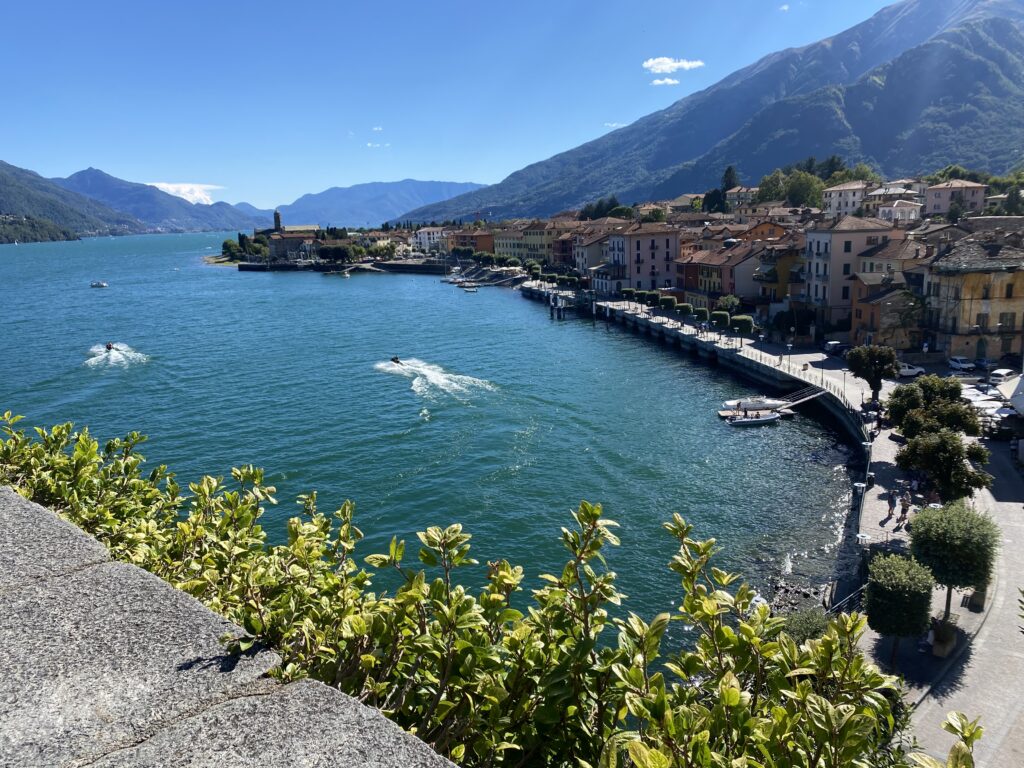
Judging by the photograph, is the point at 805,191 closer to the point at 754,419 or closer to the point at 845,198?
the point at 845,198

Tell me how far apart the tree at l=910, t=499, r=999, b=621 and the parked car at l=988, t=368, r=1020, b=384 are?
1060 inches

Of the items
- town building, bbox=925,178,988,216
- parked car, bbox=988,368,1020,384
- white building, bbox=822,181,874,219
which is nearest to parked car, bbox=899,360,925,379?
parked car, bbox=988,368,1020,384

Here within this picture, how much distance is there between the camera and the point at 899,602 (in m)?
16.7

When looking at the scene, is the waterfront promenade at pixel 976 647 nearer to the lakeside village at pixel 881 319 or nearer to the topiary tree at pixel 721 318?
the lakeside village at pixel 881 319

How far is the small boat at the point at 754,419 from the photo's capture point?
40344 millimetres

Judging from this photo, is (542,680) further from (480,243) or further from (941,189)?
(480,243)

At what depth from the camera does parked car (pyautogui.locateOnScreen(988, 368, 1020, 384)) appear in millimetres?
39994

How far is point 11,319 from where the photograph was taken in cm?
8556

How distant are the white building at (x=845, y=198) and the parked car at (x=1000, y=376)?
8057 cm

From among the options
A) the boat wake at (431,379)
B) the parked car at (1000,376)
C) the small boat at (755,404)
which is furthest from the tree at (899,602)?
the boat wake at (431,379)

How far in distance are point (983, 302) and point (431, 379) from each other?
39.0m

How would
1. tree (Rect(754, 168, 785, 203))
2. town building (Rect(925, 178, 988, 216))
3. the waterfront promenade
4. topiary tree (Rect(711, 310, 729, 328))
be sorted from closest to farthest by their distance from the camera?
the waterfront promenade → topiary tree (Rect(711, 310, 729, 328)) → town building (Rect(925, 178, 988, 216)) → tree (Rect(754, 168, 785, 203))

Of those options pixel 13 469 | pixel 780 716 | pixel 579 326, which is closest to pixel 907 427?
pixel 780 716

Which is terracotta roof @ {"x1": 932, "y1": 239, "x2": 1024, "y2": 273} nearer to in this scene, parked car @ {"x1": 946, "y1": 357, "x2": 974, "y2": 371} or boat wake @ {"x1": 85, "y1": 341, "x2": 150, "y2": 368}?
parked car @ {"x1": 946, "y1": 357, "x2": 974, "y2": 371}
